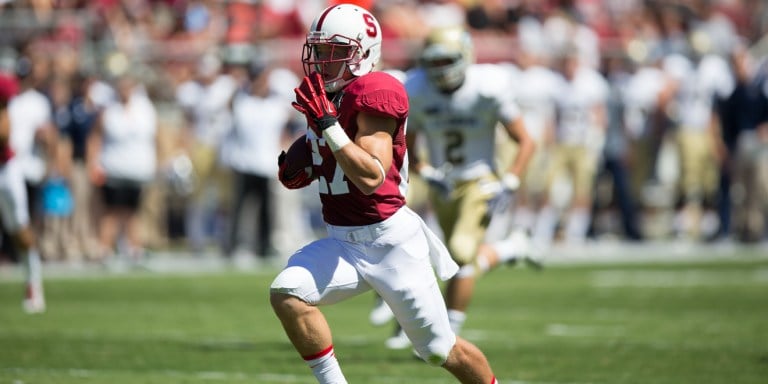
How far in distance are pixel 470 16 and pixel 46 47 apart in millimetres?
6034

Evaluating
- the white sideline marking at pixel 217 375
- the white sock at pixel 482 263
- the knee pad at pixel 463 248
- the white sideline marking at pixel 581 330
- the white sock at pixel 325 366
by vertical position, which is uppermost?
the white sock at pixel 325 366

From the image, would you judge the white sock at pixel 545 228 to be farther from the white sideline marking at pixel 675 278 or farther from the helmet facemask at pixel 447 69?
the helmet facemask at pixel 447 69

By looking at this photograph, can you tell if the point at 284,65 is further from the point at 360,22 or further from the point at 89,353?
the point at 360,22

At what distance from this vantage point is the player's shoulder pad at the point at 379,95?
5.34 meters

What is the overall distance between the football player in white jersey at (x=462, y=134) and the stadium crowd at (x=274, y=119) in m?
6.76

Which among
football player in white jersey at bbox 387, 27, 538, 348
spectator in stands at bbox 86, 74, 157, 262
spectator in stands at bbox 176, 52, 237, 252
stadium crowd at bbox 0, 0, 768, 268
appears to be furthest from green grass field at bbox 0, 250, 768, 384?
spectator in stands at bbox 176, 52, 237, 252

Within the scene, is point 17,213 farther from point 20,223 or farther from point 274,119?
point 274,119

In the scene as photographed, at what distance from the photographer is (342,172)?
5.53m

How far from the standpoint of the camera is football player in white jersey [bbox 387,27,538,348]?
868cm

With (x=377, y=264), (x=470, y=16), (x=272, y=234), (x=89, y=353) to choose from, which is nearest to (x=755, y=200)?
(x=470, y=16)

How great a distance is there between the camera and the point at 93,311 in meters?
10.8

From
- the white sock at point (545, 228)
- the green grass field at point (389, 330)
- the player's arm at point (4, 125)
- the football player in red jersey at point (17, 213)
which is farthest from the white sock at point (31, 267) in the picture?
the white sock at point (545, 228)

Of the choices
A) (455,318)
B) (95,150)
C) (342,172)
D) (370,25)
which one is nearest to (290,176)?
(342,172)

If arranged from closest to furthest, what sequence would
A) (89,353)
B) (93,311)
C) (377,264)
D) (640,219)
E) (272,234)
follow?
(377,264) < (89,353) < (93,311) < (272,234) < (640,219)
